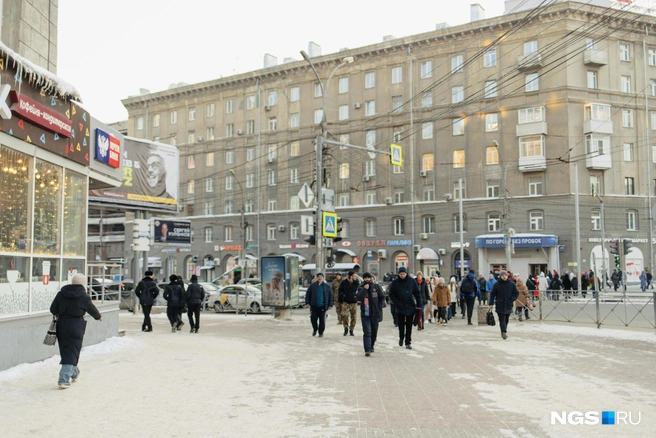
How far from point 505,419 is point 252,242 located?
54280 millimetres

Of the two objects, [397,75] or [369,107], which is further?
[369,107]

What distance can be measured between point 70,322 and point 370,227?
45487 millimetres

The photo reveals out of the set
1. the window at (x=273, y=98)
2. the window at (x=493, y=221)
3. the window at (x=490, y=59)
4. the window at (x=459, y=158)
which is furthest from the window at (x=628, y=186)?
the window at (x=273, y=98)

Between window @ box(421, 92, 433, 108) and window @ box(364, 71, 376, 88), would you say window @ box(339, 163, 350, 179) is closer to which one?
window @ box(364, 71, 376, 88)

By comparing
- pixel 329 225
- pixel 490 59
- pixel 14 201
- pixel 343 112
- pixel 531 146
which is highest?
pixel 490 59

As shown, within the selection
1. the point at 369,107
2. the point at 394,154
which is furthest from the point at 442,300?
the point at 369,107

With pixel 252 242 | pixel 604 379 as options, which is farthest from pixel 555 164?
pixel 604 379

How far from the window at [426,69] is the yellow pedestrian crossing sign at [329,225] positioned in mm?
30580

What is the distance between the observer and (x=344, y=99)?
56719mm

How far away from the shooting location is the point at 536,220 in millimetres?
Answer: 46844

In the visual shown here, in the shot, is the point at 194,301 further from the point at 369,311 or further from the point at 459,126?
the point at 459,126

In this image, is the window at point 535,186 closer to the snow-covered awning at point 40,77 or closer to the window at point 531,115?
the window at point 531,115

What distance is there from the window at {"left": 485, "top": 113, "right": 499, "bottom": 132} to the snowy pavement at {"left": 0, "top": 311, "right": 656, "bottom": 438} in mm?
34484

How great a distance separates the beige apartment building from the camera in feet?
151
